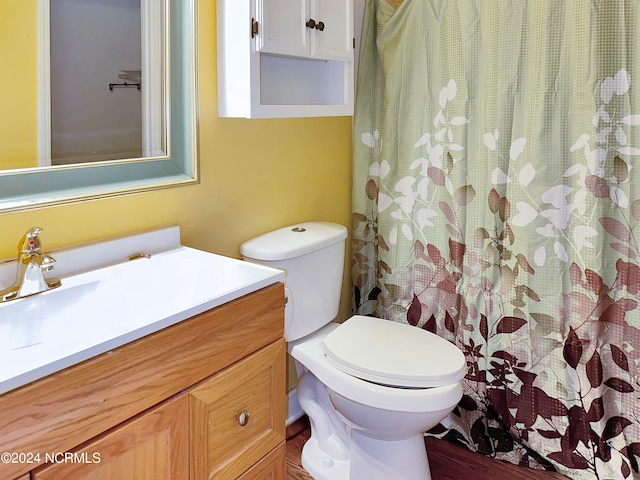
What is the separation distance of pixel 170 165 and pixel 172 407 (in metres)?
0.72

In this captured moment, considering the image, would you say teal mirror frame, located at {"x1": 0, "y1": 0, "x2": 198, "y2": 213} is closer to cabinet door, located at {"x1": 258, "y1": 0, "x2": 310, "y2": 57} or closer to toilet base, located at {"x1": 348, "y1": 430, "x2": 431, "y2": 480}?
cabinet door, located at {"x1": 258, "y1": 0, "x2": 310, "y2": 57}

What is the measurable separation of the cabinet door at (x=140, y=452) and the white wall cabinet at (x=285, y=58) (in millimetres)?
841

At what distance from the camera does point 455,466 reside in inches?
75.4

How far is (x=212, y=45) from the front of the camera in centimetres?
158

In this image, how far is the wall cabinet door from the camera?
1.52m

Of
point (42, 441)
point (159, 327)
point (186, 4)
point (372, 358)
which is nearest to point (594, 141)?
point (372, 358)

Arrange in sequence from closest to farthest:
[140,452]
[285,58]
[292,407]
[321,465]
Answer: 1. [140,452]
2. [285,58]
3. [321,465]
4. [292,407]

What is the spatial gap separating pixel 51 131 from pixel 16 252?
287 mm

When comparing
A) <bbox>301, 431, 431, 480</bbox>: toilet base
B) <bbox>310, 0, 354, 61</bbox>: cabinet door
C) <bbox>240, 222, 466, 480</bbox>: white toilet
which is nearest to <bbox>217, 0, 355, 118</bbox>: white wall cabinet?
<bbox>310, 0, 354, 61</bbox>: cabinet door

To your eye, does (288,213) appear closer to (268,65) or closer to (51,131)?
(268,65)

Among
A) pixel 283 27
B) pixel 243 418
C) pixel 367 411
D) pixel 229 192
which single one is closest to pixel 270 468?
pixel 243 418

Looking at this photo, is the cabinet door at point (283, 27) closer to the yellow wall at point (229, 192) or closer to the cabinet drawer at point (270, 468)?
the yellow wall at point (229, 192)

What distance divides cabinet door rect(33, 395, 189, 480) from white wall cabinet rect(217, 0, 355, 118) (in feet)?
2.76

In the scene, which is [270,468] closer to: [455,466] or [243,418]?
[243,418]
